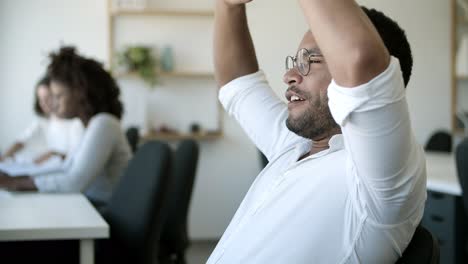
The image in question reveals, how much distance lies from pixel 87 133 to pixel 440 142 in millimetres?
2878

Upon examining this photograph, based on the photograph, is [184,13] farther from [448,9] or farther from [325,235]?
[325,235]

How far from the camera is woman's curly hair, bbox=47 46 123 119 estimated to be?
3.16 metres

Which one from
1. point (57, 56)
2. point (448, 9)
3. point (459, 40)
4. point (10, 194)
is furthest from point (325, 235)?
point (459, 40)

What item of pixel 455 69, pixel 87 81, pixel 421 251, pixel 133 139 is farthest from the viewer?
pixel 455 69

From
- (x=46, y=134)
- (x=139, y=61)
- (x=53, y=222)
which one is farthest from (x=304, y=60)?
(x=139, y=61)

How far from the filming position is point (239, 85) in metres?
1.41

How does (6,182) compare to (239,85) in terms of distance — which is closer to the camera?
(239,85)

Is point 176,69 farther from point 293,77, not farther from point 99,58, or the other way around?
point 293,77

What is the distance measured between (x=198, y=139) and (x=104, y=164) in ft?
8.21

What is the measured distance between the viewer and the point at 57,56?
328 centimetres

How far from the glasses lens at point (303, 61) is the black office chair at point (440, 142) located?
3934 millimetres

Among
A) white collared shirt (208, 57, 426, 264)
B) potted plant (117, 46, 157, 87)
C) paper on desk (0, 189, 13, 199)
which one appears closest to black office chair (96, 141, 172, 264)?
paper on desk (0, 189, 13, 199)

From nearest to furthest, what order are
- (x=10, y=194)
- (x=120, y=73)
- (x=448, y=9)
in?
(x=10, y=194)
(x=448, y=9)
(x=120, y=73)

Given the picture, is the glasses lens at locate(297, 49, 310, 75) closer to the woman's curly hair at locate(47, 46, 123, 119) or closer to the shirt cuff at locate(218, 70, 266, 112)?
the shirt cuff at locate(218, 70, 266, 112)
